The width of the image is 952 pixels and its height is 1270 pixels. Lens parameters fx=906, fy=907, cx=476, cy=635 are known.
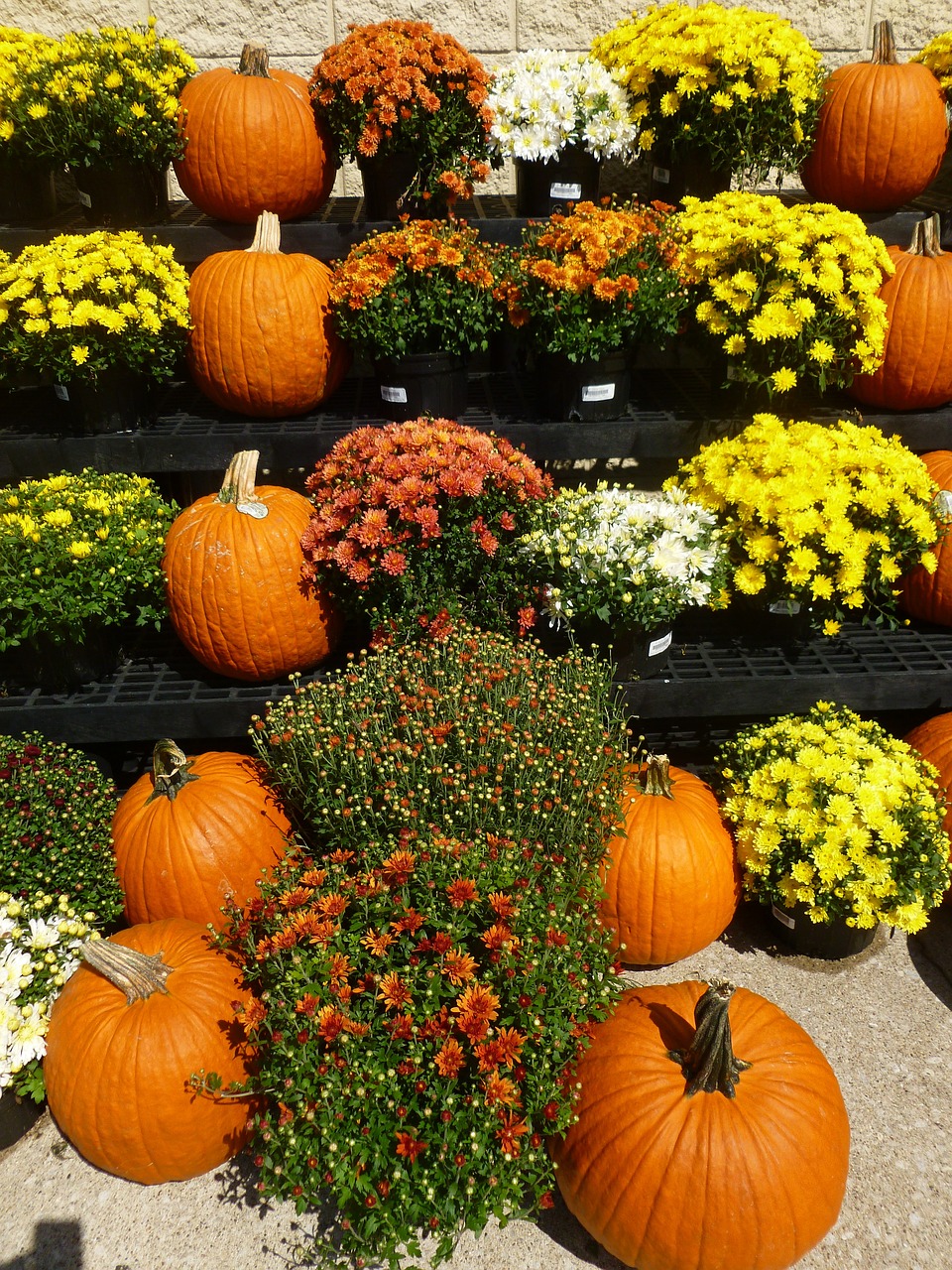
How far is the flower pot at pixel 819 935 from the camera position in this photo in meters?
2.87

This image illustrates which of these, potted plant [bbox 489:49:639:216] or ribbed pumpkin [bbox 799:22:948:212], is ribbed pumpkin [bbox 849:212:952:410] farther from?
potted plant [bbox 489:49:639:216]

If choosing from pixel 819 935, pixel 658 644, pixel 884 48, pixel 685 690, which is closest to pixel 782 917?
pixel 819 935

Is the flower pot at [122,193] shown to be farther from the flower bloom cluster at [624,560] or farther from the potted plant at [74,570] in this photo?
the flower bloom cluster at [624,560]

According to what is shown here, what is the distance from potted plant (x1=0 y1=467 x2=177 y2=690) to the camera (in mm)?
2809

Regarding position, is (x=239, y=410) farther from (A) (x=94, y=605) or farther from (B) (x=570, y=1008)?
(B) (x=570, y=1008)

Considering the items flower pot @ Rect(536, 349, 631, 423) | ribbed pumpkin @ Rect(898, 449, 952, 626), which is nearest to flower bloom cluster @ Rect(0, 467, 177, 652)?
flower pot @ Rect(536, 349, 631, 423)

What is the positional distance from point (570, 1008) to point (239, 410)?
249cm

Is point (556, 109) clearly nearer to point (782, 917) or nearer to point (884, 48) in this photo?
point (884, 48)

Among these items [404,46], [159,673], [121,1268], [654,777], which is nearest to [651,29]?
[404,46]

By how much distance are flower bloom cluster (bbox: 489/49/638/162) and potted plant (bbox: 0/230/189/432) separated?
4.32ft

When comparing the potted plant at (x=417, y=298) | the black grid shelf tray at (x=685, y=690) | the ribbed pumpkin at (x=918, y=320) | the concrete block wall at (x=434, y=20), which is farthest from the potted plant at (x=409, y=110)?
the black grid shelf tray at (x=685, y=690)

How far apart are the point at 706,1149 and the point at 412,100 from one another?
326 centimetres

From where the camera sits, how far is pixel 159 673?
3.25 metres

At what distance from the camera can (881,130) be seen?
3.40m
